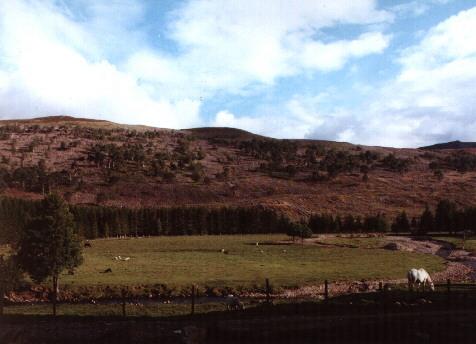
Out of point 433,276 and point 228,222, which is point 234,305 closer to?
point 433,276

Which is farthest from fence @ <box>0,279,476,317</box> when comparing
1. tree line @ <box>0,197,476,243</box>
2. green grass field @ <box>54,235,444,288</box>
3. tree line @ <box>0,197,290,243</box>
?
tree line @ <box>0,197,290,243</box>

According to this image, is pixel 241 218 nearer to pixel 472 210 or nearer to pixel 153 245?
pixel 153 245

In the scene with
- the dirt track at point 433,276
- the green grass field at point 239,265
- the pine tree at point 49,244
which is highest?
the pine tree at point 49,244

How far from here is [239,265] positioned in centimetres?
6069

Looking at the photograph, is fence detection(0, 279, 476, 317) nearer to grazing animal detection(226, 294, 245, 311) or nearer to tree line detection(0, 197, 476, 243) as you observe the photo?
grazing animal detection(226, 294, 245, 311)

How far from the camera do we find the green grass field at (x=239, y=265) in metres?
48.3

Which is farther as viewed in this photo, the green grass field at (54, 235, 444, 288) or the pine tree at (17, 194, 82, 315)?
the green grass field at (54, 235, 444, 288)

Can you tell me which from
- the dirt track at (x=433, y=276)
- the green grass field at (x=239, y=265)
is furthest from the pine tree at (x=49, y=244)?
the dirt track at (x=433, y=276)

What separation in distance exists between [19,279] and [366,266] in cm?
3769

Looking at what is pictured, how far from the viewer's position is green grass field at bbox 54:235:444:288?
48.3 m

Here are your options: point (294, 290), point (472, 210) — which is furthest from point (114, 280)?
point (472, 210)

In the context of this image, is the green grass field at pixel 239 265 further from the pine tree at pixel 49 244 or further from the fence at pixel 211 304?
the fence at pixel 211 304

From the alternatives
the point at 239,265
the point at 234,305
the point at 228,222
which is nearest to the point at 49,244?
the point at 234,305

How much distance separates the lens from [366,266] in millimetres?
58719
